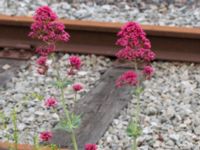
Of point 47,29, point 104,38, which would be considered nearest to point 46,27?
point 47,29

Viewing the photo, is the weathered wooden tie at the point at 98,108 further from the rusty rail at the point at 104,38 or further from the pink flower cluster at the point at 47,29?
the pink flower cluster at the point at 47,29

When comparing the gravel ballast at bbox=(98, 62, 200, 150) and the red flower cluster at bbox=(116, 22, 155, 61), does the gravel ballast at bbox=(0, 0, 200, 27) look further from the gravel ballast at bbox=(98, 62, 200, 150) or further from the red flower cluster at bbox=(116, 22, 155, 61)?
the red flower cluster at bbox=(116, 22, 155, 61)

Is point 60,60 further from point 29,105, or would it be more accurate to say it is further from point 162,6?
point 162,6

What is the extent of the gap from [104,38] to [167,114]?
1437 mm

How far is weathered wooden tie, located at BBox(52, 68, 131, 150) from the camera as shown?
447cm

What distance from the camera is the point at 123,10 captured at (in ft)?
22.7

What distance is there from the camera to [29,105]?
16.6 feet

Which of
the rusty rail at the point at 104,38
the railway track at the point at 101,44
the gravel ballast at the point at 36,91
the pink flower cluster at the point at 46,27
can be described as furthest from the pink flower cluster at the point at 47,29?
the rusty rail at the point at 104,38

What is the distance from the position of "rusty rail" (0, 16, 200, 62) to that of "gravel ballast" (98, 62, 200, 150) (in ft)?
0.51

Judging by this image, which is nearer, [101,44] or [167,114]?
[167,114]

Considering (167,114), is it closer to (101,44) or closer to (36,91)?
(36,91)

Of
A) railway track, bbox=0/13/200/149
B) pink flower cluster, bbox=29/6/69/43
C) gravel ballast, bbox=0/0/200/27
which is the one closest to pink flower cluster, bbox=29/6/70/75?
pink flower cluster, bbox=29/6/69/43

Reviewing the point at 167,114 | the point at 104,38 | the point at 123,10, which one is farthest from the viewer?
the point at 123,10

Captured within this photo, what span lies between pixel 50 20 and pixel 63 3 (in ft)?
14.4
